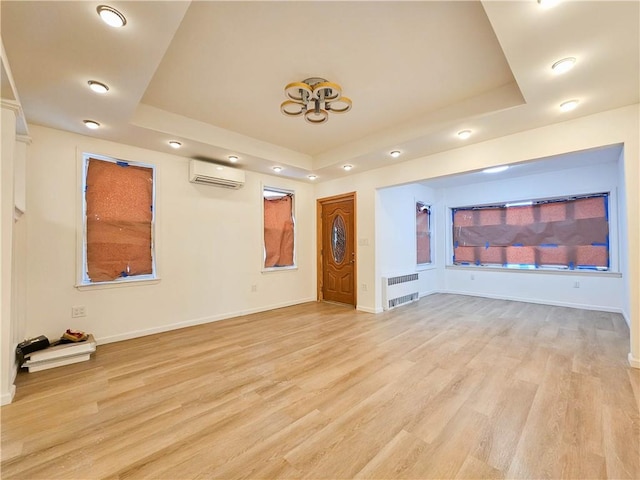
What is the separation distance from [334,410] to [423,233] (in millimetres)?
5281

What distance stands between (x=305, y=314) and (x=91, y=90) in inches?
153

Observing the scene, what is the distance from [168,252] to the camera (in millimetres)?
3861

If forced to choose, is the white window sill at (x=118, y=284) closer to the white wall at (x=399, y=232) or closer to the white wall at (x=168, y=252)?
the white wall at (x=168, y=252)

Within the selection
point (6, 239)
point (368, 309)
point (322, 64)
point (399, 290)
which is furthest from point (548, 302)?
point (6, 239)

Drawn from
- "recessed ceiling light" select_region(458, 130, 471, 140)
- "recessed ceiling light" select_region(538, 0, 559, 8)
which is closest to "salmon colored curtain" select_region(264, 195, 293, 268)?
"recessed ceiling light" select_region(458, 130, 471, 140)

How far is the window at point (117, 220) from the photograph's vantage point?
329cm

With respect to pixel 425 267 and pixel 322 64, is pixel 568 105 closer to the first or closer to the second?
pixel 322 64

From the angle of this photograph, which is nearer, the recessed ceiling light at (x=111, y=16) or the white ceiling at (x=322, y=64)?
the recessed ceiling light at (x=111, y=16)

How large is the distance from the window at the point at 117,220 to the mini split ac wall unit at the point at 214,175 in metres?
0.55

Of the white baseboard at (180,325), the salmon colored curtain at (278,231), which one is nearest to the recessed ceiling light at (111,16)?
the white baseboard at (180,325)

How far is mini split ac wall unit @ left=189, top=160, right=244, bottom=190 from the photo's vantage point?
3924mm

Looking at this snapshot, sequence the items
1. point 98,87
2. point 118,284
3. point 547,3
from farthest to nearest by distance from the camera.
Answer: point 118,284 < point 98,87 < point 547,3

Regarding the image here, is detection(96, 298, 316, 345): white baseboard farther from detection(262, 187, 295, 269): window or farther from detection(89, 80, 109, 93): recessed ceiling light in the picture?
detection(89, 80, 109, 93): recessed ceiling light

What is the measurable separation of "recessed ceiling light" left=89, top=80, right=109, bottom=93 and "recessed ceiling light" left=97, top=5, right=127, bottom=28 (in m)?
0.83
